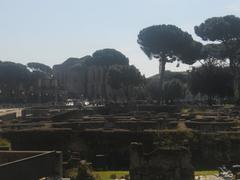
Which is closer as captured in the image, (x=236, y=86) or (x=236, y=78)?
(x=236, y=86)

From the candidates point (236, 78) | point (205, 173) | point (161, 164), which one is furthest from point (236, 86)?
point (161, 164)

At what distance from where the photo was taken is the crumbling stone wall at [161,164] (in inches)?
765

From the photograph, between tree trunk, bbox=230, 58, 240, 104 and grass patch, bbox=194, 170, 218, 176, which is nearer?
grass patch, bbox=194, 170, 218, 176

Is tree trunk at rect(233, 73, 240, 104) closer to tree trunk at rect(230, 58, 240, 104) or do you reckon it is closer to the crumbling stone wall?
tree trunk at rect(230, 58, 240, 104)

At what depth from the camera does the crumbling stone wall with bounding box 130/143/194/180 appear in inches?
765

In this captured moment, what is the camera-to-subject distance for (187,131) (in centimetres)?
2727

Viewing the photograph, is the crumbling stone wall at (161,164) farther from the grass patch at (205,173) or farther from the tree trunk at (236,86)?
the tree trunk at (236,86)

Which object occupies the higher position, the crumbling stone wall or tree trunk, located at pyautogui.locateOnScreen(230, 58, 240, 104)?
tree trunk, located at pyautogui.locateOnScreen(230, 58, 240, 104)

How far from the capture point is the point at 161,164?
19.6m

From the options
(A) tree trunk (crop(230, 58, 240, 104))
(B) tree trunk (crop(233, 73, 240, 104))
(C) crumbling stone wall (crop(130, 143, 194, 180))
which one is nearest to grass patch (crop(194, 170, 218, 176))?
(C) crumbling stone wall (crop(130, 143, 194, 180))

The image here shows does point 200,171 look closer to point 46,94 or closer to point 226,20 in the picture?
point 226,20

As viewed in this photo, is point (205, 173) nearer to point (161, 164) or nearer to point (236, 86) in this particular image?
point (161, 164)

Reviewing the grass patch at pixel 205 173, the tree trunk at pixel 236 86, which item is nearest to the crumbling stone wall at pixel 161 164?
the grass patch at pixel 205 173

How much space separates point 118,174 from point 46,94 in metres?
74.2
